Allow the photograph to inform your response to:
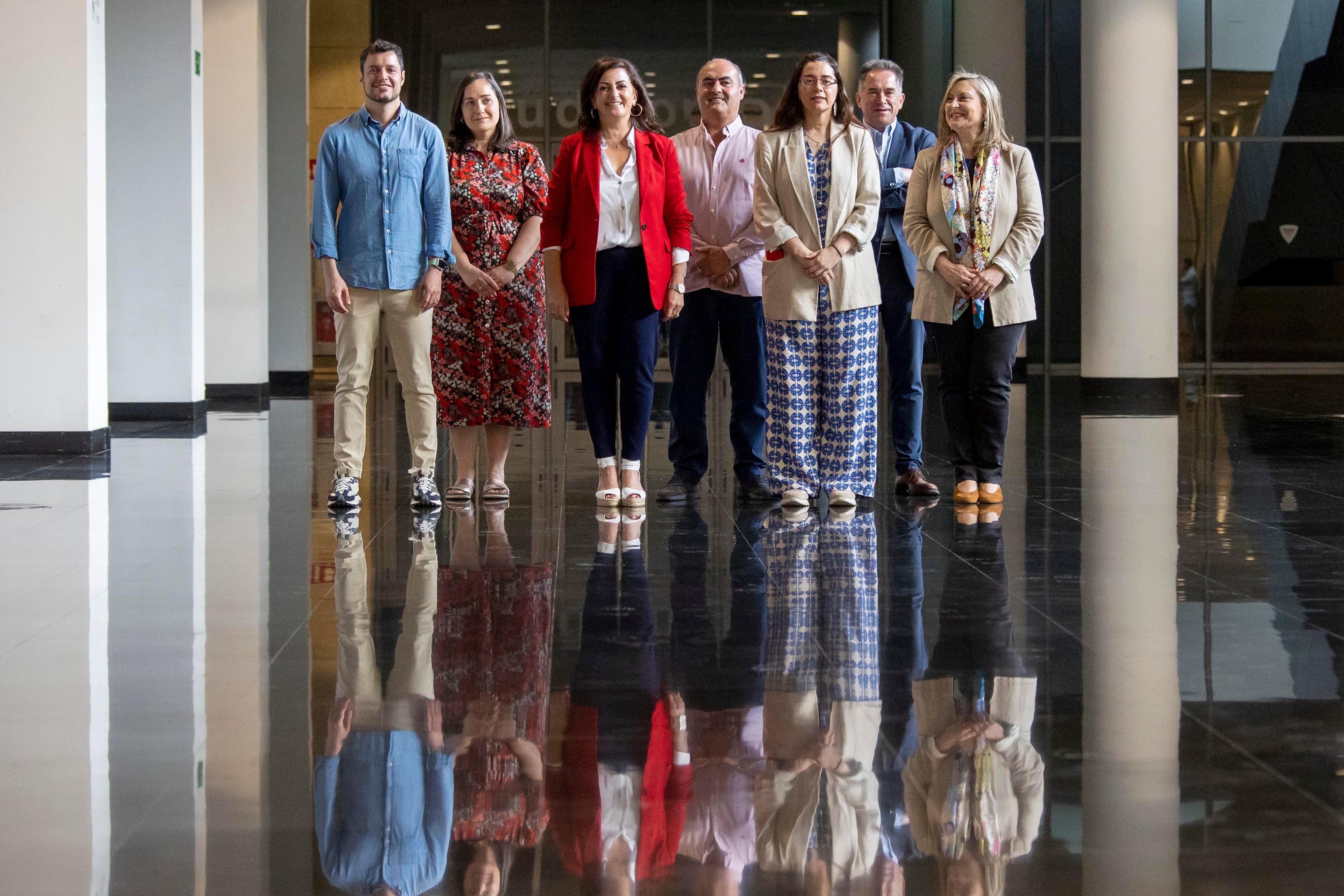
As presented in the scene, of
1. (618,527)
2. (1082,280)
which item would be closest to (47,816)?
(618,527)

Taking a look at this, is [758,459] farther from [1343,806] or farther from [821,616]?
[1343,806]

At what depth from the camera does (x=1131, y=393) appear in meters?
12.1

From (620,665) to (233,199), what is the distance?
34.7 ft

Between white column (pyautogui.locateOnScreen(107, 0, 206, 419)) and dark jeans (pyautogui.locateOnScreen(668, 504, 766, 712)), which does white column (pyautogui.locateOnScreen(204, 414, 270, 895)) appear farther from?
white column (pyautogui.locateOnScreen(107, 0, 206, 419))

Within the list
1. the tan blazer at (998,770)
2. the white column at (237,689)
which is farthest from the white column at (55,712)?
the tan blazer at (998,770)

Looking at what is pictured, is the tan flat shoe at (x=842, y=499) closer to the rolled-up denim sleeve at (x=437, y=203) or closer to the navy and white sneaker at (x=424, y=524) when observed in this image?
the navy and white sneaker at (x=424, y=524)

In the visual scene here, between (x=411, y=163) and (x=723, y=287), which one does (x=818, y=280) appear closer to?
(x=723, y=287)

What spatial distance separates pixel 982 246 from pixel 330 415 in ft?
22.7

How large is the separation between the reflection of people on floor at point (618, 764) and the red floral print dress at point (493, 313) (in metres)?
2.39

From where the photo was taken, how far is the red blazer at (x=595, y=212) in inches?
234

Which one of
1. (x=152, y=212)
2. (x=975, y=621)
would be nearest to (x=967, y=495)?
(x=975, y=621)

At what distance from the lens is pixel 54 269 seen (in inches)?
320

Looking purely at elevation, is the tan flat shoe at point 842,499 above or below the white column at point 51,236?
below

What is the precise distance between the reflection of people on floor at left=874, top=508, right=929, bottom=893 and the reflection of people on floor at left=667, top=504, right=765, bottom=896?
0.69 ft
